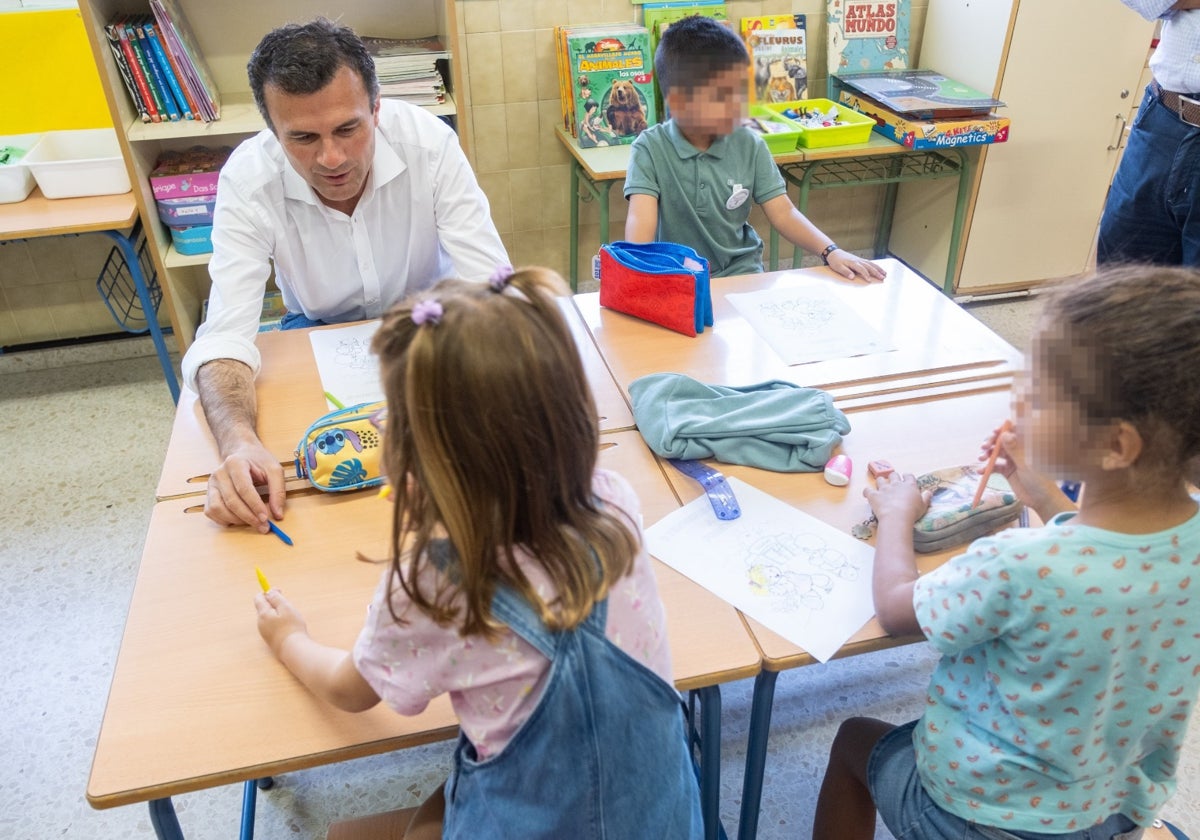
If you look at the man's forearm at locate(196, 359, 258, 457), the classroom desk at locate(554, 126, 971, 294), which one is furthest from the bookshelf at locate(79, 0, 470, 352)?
the man's forearm at locate(196, 359, 258, 457)

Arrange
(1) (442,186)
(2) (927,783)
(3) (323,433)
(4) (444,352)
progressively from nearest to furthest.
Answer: (4) (444,352) → (2) (927,783) → (3) (323,433) → (1) (442,186)

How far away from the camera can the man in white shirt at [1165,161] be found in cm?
187

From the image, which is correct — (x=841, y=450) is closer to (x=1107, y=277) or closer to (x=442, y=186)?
(x=1107, y=277)

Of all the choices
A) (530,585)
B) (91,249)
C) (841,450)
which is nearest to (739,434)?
(841,450)

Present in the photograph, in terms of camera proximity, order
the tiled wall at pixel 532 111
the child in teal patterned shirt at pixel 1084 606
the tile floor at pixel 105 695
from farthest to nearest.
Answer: the tiled wall at pixel 532 111 < the tile floor at pixel 105 695 < the child in teal patterned shirt at pixel 1084 606

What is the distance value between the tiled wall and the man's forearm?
5.08 ft

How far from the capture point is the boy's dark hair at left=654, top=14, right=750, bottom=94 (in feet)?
6.42

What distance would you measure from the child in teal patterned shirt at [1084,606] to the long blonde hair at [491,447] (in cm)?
41

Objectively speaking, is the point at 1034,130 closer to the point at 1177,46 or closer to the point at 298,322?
the point at 1177,46

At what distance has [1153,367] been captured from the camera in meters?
0.81

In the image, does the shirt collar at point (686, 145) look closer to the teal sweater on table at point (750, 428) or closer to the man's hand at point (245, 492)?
the teal sweater on table at point (750, 428)

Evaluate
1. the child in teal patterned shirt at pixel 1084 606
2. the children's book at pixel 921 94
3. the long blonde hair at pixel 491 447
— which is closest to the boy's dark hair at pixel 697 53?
the children's book at pixel 921 94

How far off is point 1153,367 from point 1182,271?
141 millimetres

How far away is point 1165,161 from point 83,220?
277 centimetres
